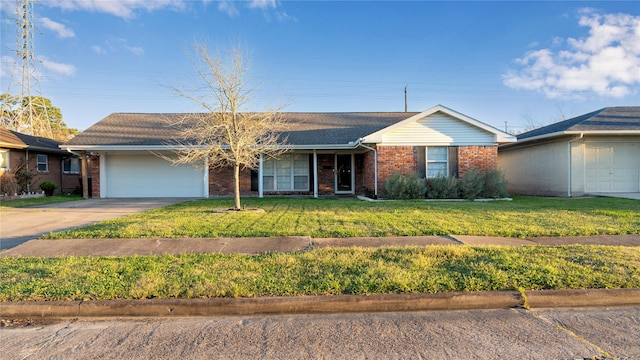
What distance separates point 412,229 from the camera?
306 inches

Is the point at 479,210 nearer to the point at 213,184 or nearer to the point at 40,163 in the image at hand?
the point at 213,184

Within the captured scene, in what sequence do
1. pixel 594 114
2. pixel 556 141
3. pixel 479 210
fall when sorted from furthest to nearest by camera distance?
pixel 594 114 → pixel 556 141 → pixel 479 210

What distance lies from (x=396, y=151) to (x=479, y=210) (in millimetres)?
4881

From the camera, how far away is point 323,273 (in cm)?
471

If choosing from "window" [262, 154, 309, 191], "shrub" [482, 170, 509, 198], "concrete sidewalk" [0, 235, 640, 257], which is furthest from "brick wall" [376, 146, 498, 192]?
"concrete sidewalk" [0, 235, 640, 257]

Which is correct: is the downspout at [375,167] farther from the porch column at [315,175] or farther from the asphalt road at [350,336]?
the asphalt road at [350,336]

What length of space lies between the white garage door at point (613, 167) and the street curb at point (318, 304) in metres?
14.3

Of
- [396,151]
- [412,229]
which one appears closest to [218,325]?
[412,229]

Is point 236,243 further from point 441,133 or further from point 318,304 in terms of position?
point 441,133

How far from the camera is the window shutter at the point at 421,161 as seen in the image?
48.9ft

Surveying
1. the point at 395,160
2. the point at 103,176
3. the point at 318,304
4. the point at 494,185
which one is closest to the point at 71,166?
the point at 103,176

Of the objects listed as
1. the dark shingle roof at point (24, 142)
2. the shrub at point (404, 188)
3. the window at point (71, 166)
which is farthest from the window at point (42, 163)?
the shrub at point (404, 188)

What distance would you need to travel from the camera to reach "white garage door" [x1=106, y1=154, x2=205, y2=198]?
17.5 m

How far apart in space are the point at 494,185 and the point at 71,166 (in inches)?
939
